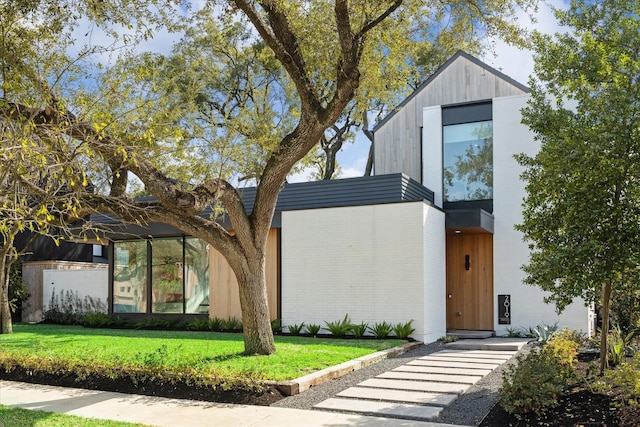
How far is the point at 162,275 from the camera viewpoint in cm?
1775

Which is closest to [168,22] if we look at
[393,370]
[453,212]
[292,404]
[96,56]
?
[96,56]

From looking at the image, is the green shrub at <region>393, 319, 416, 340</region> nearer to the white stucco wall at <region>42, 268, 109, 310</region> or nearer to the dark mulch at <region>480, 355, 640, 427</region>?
the dark mulch at <region>480, 355, 640, 427</region>

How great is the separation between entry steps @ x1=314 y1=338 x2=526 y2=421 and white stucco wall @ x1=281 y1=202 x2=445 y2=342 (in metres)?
2.39

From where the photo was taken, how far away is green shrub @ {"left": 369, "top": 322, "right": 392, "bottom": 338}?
13188 millimetres

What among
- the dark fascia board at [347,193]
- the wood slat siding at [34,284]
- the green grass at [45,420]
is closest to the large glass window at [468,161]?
the dark fascia board at [347,193]

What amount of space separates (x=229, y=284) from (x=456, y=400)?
32.2 ft

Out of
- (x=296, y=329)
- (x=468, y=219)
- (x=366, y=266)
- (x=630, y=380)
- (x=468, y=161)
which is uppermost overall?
(x=468, y=161)

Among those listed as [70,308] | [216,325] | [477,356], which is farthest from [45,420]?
[70,308]

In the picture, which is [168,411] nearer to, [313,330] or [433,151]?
[313,330]

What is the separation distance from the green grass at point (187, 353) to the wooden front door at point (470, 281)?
3747 mm

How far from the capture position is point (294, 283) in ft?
48.8

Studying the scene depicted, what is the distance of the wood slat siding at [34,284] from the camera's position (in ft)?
70.1

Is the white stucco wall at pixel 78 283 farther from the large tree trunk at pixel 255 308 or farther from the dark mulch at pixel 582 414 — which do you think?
the dark mulch at pixel 582 414

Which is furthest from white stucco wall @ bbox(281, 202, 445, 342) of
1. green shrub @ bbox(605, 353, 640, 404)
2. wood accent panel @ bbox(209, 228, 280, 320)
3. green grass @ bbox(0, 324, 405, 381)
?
green shrub @ bbox(605, 353, 640, 404)
